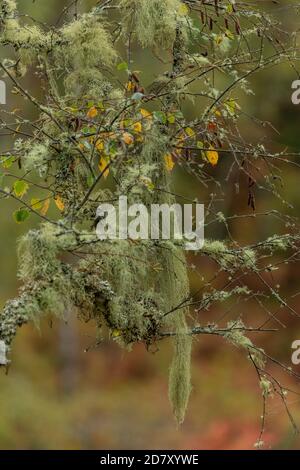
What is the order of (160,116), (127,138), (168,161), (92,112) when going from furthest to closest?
(168,161) → (92,112) → (160,116) → (127,138)

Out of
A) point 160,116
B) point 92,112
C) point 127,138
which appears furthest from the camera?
point 92,112

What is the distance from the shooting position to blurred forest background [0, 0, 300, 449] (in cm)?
877

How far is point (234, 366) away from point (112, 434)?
2058 mm

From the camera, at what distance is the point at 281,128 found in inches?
377

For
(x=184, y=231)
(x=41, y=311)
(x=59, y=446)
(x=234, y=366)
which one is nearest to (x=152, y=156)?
(x=184, y=231)

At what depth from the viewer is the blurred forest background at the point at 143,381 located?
877 cm

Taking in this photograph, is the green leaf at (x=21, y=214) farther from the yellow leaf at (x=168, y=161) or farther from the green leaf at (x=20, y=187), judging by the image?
the yellow leaf at (x=168, y=161)

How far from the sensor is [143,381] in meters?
10.0

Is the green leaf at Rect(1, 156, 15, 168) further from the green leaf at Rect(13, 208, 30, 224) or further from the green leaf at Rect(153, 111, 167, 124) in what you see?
the green leaf at Rect(153, 111, 167, 124)

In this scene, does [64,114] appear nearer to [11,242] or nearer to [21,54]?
[21,54]

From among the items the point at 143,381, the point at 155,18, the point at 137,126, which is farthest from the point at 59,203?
the point at 143,381

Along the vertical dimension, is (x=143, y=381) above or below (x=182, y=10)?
below

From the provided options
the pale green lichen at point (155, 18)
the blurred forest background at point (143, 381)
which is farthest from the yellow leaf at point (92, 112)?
the blurred forest background at point (143, 381)

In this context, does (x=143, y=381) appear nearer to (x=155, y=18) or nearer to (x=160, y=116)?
(x=155, y=18)
